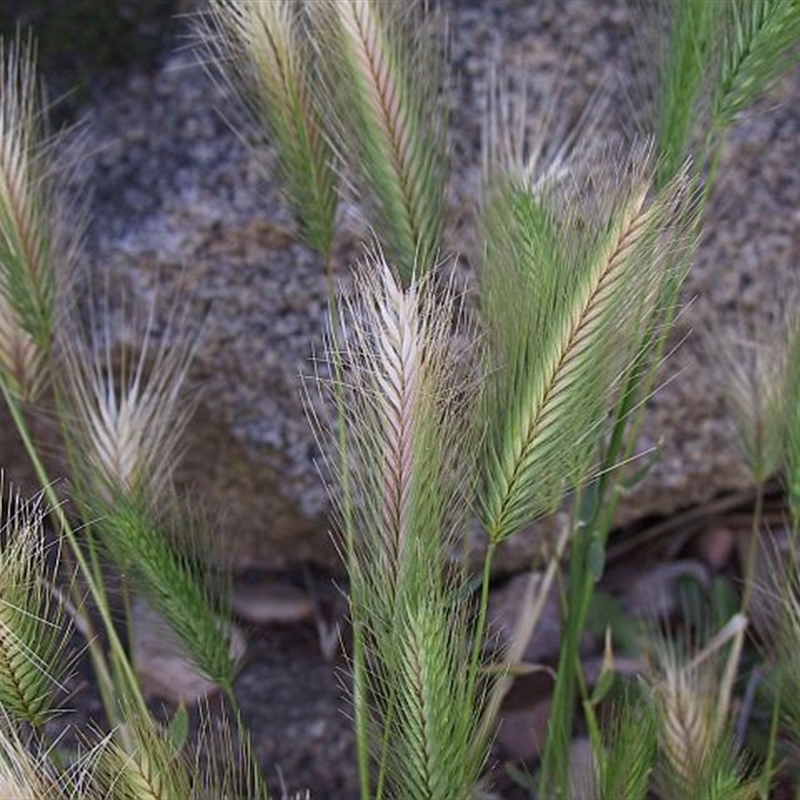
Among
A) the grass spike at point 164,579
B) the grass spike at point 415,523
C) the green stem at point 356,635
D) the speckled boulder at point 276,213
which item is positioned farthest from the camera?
the speckled boulder at point 276,213

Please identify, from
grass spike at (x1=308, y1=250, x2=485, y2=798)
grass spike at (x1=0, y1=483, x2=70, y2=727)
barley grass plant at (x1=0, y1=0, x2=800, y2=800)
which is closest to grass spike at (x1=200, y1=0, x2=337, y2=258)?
barley grass plant at (x1=0, y1=0, x2=800, y2=800)

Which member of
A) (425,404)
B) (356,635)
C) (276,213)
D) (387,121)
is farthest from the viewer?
(276,213)

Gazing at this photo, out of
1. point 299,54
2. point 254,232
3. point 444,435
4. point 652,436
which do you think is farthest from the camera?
point 652,436

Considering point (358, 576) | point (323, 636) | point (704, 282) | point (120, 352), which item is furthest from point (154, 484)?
point (704, 282)

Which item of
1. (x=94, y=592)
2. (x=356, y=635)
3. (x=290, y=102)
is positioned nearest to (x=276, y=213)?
(x=290, y=102)

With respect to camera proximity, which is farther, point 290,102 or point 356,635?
point 290,102

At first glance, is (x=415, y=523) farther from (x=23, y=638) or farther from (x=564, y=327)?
(x=23, y=638)

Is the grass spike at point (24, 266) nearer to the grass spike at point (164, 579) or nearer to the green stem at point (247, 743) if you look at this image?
the grass spike at point (164, 579)

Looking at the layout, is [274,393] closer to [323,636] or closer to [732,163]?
[323,636]

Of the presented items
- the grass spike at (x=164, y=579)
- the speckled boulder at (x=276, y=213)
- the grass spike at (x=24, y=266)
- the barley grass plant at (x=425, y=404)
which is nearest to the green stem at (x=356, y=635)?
the barley grass plant at (x=425, y=404)
